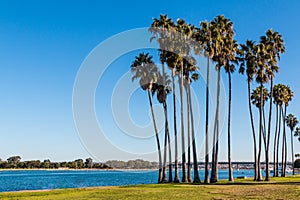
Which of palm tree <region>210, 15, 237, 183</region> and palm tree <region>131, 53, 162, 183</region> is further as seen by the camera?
palm tree <region>131, 53, 162, 183</region>

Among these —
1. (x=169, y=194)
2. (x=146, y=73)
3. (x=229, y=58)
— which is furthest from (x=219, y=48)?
(x=169, y=194)

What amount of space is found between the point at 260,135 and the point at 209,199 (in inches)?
1192

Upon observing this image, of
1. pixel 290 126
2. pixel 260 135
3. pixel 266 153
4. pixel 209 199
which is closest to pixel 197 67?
pixel 260 135

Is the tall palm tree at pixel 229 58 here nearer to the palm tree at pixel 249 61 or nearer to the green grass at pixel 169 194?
the palm tree at pixel 249 61

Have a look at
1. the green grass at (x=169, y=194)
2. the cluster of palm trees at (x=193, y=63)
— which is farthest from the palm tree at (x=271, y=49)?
the green grass at (x=169, y=194)

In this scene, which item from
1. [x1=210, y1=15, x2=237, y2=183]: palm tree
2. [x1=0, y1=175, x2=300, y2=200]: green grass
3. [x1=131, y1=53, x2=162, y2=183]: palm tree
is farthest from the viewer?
[x1=131, y1=53, x2=162, y2=183]: palm tree

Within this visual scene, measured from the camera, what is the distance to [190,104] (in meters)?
47.8

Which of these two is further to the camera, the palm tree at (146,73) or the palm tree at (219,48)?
the palm tree at (146,73)

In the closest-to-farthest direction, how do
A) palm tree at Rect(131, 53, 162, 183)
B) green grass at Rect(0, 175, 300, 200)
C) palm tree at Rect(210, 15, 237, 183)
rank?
green grass at Rect(0, 175, 300, 200)
palm tree at Rect(210, 15, 237, 183)
palm tree at Rect(131, 53, 162, 183)

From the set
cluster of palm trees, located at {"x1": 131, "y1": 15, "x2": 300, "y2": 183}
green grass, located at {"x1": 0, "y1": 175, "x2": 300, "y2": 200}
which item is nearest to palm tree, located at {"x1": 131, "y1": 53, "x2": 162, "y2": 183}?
cluster of palm trees, located at {"x1": 131, "y1": 15, "x2": 300, "y2": 183}

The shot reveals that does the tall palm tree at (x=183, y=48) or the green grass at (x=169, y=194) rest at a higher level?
the tall palm tree at (x=183, y=48)

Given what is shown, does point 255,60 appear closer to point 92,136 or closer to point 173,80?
point 173,80

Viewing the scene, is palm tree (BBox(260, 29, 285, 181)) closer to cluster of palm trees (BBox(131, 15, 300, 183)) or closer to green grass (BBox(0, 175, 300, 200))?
cluster of palm trees (BBox(131, 15, 300, 183))

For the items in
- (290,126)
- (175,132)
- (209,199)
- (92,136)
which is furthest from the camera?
(290,126)
